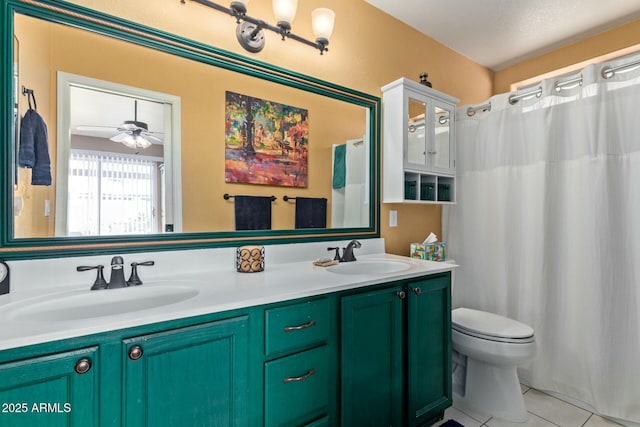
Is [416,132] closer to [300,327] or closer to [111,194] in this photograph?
[300,327]

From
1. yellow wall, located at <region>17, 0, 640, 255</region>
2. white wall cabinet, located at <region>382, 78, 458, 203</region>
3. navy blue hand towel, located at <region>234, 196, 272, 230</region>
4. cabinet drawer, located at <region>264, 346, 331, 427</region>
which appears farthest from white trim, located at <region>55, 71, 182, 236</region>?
white wall cabinet, located at <region>382, 78, 458, 203</region>

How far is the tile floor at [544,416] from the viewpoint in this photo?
65.3 inches

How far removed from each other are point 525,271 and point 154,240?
7.25 ft

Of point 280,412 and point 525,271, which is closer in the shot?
point 280,412

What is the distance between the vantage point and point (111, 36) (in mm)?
1221

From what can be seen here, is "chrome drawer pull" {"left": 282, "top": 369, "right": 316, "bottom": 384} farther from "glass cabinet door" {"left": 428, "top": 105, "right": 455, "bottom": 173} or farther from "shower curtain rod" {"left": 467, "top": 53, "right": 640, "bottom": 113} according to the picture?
"shower curtain rod" {"left": 467, "top": 53, "right": 640, "bottom": 113}

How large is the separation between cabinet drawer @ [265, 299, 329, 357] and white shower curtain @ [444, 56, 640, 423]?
1.59m

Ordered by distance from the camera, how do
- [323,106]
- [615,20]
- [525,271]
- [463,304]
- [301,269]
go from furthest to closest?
[463,304] < [615,20] < [525,271] < [323,106] < [301,269]

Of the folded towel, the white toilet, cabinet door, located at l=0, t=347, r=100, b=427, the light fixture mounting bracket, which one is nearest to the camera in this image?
cabinet door, located at l=0, t=347, r=100, b=427

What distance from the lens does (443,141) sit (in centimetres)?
218

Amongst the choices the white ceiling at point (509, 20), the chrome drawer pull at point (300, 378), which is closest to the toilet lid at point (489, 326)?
the chrome drawer pull at point (300, 378)

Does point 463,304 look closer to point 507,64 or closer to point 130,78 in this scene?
point 507,64

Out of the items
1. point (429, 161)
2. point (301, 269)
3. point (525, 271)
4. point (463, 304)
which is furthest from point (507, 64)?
point (301, 269)

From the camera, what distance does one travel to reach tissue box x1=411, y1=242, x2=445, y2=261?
6.88 feet
